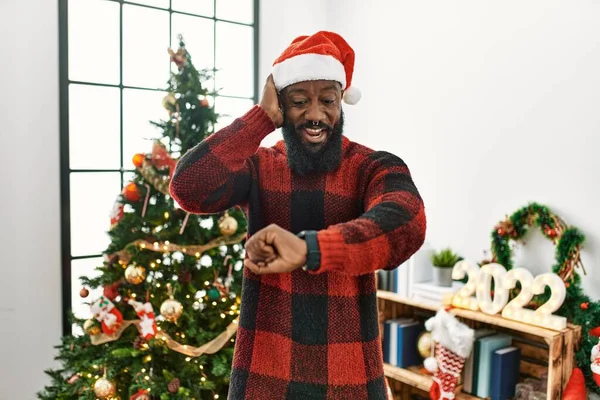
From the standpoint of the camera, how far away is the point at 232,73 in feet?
10.0

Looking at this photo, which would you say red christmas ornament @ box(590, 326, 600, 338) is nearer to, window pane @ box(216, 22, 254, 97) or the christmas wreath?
the christmas wreath

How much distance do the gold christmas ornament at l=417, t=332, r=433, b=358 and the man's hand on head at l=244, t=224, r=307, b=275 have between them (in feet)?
5.90

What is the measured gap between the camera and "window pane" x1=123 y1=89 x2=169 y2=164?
108 inches

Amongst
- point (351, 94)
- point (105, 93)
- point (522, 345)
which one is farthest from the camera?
point (105, 93)

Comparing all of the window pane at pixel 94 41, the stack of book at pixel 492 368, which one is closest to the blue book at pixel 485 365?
the stack of book at pixel 492 368

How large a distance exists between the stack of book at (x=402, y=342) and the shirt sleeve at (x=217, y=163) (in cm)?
168

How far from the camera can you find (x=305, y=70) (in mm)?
910

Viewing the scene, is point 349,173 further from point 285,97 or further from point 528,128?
point 528,128

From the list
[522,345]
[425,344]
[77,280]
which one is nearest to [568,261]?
[522,345]

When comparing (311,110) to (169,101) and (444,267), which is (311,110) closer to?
(169,101)

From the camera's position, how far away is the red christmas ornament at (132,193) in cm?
202

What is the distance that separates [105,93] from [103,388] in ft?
4.90

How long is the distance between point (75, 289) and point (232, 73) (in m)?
1.48

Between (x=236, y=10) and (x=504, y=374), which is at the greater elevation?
(x=236, y=10)
